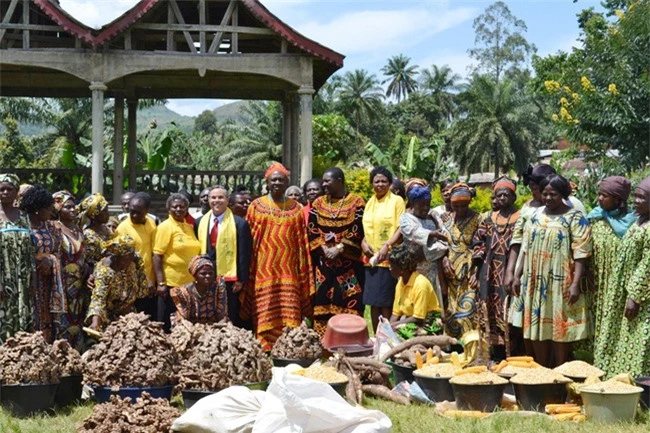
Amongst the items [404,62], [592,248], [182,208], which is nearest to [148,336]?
[182,208]

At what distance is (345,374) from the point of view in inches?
256

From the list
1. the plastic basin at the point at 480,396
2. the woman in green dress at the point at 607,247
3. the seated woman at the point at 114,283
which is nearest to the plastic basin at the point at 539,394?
the plastic basin at the point at 480,396

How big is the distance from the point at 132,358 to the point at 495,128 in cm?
4902

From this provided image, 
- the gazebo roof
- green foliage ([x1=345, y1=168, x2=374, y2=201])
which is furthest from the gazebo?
green foliage ([x1=345, y1=168, x2=374, y2=201])

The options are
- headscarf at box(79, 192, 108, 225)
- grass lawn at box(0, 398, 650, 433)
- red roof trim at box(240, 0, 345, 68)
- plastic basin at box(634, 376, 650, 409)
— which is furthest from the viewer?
red roof trim at box(240, 0, 345, 68)

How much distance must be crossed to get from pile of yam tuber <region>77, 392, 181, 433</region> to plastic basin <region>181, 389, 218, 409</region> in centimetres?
32

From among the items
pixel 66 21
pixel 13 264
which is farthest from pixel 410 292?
pixel 66 21

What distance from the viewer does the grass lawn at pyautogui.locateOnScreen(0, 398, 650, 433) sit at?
5.58 meters

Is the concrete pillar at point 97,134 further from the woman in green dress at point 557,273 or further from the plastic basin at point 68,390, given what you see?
the woman in green dress at point 557,273

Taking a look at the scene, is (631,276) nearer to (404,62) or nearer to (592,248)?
(592,248)

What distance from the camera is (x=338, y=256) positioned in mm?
8539

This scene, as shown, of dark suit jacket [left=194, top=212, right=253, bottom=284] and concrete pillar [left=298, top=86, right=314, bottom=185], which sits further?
concrete pillar [left=298, top=86, right=314, bottom=185]

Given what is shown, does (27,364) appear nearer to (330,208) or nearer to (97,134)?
(330,208)

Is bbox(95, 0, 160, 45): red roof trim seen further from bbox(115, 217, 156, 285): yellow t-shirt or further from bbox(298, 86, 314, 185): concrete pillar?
bbox(115, 217, 156, 285): yellow t-shirt
